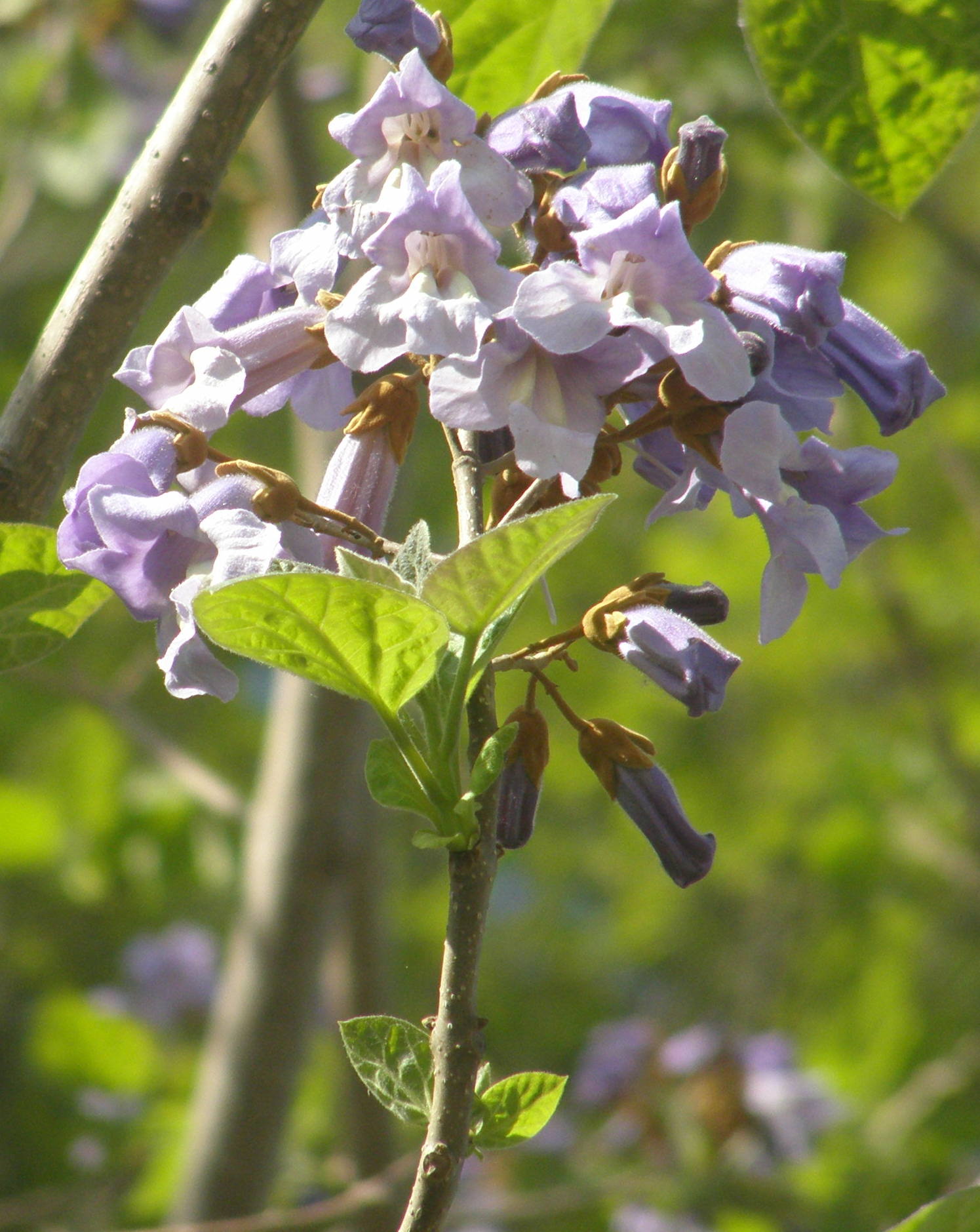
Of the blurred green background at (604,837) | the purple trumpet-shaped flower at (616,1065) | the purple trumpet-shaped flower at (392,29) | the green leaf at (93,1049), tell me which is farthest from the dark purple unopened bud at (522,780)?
the green leaf at (93,1049)

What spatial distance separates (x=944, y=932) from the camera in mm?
5414

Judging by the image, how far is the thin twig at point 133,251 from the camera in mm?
999

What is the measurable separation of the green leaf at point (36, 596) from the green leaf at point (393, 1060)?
1.26ft

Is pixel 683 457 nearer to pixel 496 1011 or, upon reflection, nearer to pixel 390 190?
pixel 390 190

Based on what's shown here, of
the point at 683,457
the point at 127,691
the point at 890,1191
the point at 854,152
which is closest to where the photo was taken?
the point at 683,457

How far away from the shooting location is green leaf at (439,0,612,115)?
3.79 ft

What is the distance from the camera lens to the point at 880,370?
0.91 metres

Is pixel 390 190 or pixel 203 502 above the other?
pixel 390 190

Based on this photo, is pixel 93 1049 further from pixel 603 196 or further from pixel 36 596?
pixel 603 196

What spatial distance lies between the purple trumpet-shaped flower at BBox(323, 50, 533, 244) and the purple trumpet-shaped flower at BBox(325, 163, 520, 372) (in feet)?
0.09

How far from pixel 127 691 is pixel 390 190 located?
5.89 feet

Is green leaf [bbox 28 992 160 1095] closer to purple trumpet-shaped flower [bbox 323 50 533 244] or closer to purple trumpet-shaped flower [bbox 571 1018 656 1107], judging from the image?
purple trumpet-shaped flower [bbox 571 1018 656 1107]

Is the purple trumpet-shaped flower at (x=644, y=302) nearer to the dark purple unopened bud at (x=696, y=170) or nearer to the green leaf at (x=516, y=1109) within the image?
the dark purple unopened bud at (x=696, y=170)

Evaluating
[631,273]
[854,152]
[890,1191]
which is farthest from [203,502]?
[890,1191]
